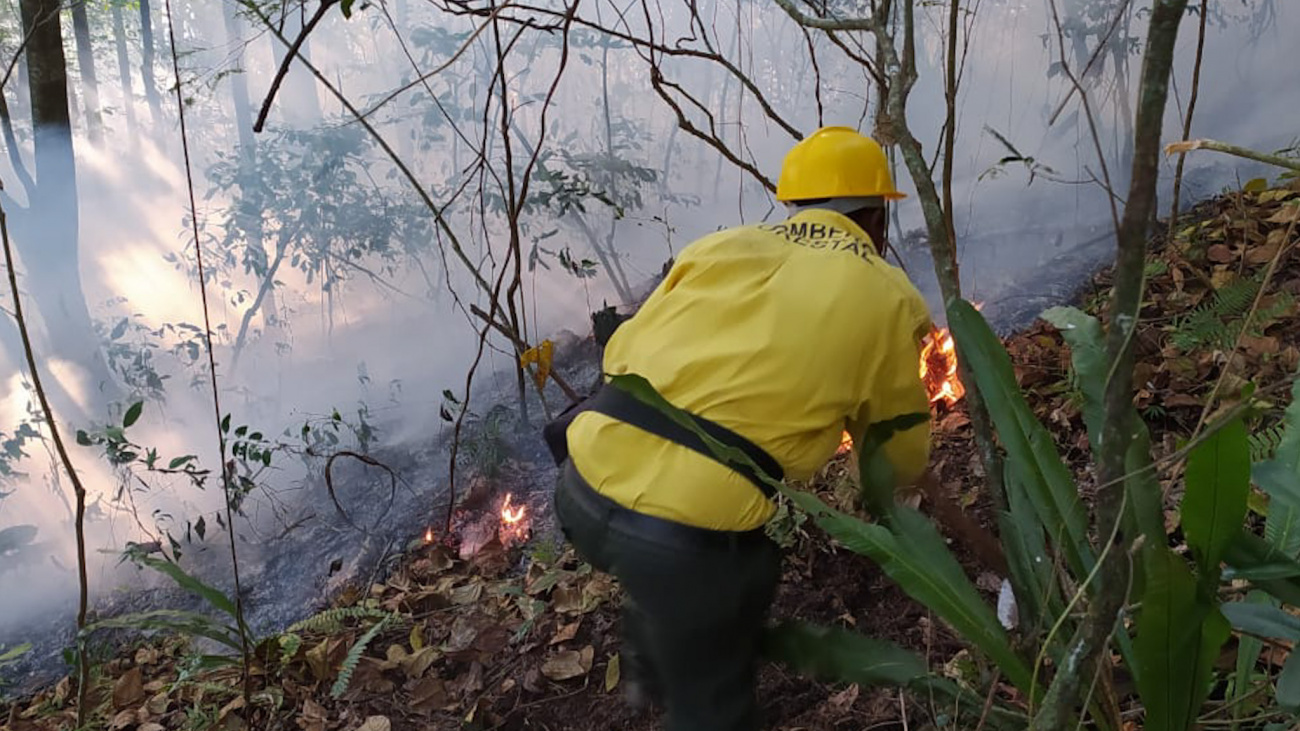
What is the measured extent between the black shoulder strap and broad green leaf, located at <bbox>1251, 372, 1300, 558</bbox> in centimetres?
78

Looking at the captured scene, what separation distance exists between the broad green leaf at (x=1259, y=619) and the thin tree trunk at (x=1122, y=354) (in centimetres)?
32

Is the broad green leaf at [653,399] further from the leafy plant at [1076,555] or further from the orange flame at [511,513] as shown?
the orange flame at [511,513]

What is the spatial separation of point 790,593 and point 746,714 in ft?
2.71

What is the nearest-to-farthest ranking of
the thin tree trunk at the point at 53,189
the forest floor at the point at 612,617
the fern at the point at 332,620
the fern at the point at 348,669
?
the forest floor at the point at 612,617
the fern at the point at 348,669
the fern at the point at 332,620
the thin tree trunk at the point at 53,189

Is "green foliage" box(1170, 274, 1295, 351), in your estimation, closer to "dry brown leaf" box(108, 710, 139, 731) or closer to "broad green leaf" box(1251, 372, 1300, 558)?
"broad green leaf" box(1251, 372, 1300, 558)

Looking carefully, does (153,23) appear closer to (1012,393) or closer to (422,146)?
(422,146)

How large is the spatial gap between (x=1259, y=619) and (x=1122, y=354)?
0.68 metres

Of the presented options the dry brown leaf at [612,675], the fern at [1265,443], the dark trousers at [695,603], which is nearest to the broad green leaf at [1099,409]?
the dark trousers at [695,603]

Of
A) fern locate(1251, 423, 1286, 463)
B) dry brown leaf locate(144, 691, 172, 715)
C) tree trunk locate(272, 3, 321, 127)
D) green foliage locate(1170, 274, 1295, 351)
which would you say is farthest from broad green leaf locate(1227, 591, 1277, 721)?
tree trunk locate(272, 3, 321, 127)

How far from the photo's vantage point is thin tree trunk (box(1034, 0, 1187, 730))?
709mm

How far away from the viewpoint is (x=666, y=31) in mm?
4910

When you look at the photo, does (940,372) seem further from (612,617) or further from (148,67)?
(148,67)

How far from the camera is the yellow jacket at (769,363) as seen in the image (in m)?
1.58

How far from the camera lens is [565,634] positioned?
2562 mm
